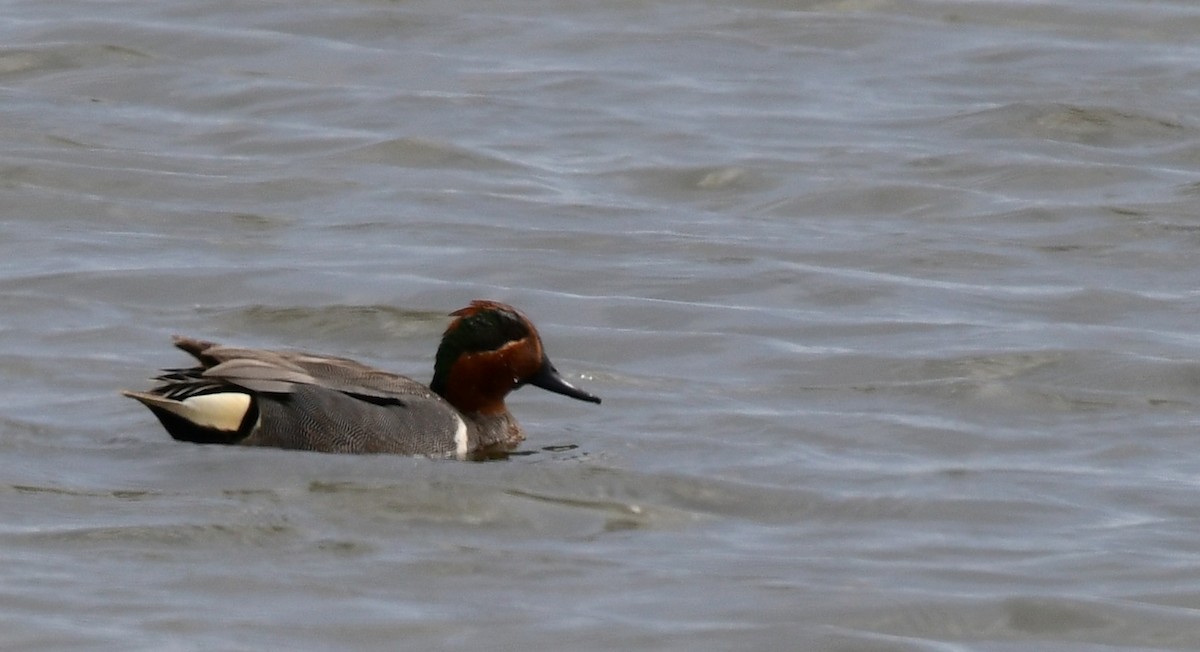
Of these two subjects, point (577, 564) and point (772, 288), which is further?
point (772, 288)

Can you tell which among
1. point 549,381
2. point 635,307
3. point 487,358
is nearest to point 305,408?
point 487,358

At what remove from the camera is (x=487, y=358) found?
941cm

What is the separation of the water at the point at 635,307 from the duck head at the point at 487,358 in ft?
0.98

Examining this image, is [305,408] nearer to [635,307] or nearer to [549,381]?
[549,381]

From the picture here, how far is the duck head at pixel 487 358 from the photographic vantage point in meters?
9.40

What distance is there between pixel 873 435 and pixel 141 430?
8.89ft

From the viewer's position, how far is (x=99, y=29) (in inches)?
661

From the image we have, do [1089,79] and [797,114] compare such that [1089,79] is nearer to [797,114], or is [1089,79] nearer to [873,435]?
[797,114]

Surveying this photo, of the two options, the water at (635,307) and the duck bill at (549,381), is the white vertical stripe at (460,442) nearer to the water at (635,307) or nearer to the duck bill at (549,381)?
the water at (635,307)

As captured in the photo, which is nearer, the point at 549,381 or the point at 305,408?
the point at 305,408

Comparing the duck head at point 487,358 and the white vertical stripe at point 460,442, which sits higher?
the duck head at point 487,358

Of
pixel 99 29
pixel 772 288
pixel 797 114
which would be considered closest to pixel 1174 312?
pixel 772 288

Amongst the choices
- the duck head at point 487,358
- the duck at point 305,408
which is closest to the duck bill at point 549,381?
the duck head at point 487,358

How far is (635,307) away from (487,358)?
6.84 ft
